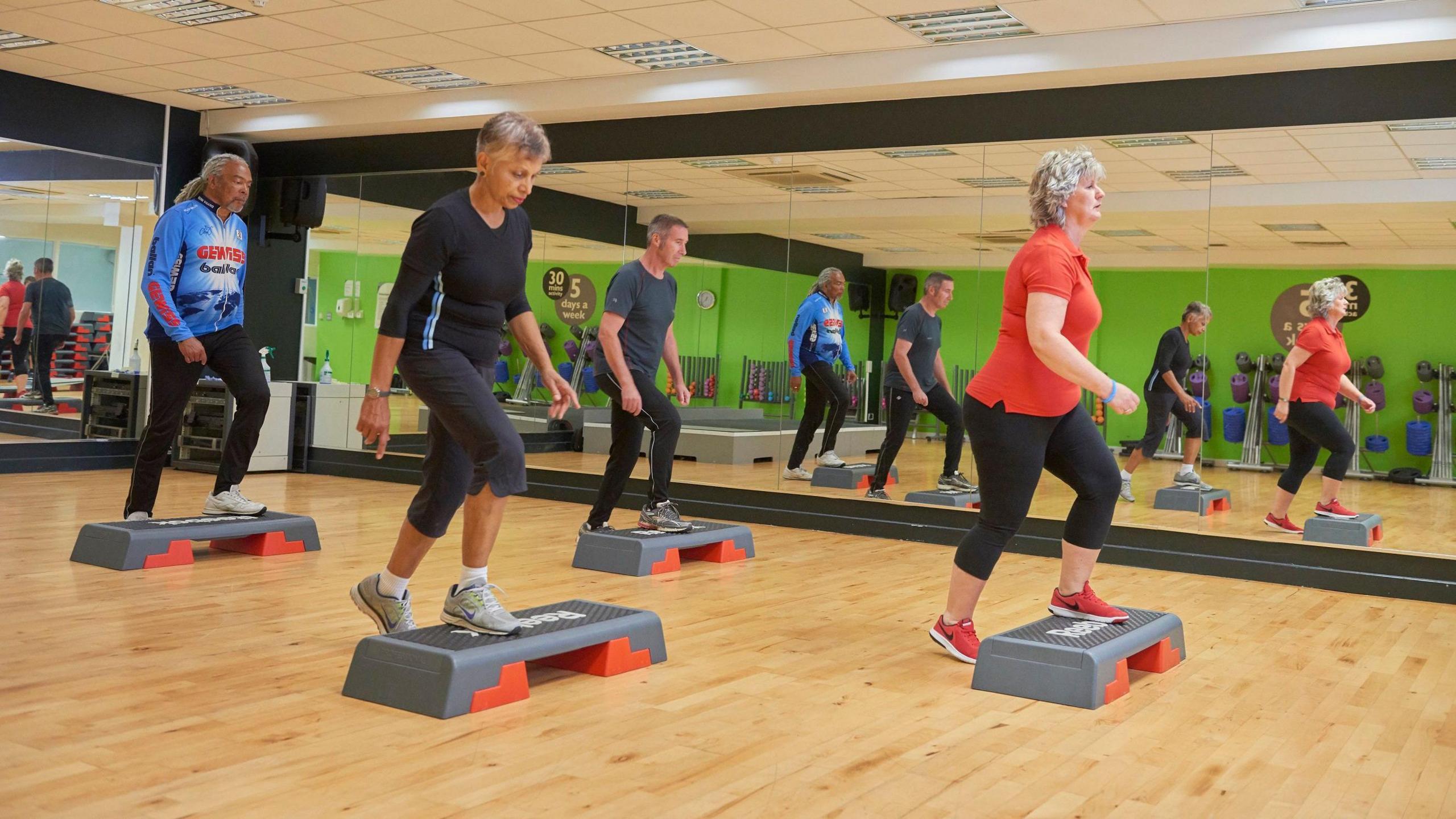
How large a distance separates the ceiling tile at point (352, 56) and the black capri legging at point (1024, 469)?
4860 millimetres

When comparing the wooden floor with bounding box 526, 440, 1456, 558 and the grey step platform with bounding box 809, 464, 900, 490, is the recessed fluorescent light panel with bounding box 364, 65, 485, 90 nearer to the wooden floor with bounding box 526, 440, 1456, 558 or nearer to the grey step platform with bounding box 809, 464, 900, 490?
the wooden floor with bounding box 526, 440, 1456, 558

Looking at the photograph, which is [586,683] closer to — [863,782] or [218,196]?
[863,782]

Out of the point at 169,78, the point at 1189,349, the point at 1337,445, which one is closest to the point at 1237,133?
the point at 1189,349

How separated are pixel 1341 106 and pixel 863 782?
4615 millimetres

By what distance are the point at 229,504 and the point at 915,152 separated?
418 cm

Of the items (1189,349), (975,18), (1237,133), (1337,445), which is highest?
(975,18)

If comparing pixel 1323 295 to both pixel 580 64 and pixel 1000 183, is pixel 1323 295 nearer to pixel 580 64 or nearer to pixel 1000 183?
pixel 1000 183

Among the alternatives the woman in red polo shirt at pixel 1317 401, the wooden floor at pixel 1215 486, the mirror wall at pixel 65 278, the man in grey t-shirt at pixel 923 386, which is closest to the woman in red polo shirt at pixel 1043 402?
the wooden floor at pixel 1215 486

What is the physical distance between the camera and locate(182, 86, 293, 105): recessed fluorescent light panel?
813 cm

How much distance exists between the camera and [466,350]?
120 inches

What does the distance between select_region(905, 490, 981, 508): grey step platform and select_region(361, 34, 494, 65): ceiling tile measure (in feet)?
11.6

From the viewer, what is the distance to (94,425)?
839 cm

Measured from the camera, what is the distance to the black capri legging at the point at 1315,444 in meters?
5.94

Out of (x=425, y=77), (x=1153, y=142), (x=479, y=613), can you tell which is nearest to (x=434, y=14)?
(x=425, y=77)
